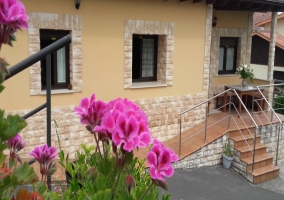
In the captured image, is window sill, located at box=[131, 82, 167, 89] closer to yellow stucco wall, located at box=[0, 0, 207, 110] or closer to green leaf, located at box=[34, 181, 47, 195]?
yellow stucco wall, located at box=[0, 0, 207, 110]

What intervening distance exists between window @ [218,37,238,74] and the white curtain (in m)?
5.64

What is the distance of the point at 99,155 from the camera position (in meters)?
1.58

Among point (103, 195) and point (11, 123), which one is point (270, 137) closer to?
point (103, 195)

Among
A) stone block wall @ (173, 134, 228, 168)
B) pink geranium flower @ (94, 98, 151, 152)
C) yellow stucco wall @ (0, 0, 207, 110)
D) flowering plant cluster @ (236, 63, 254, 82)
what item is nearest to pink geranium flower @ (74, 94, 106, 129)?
pink geranium flower @ (94, 98, 151, 152)

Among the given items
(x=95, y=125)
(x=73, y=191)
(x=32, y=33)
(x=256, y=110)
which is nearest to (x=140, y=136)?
(x=95, y=125)

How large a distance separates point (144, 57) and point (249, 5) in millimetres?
3472

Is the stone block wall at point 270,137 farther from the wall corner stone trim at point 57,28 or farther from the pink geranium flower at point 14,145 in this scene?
the pink geranium flower at point 14,145

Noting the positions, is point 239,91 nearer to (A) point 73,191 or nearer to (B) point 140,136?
(A) point 73,191

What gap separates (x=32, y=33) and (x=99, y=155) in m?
6.14

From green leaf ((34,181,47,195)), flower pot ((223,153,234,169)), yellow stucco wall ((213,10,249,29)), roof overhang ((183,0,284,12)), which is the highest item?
roof overhang ((183,0,284,12))

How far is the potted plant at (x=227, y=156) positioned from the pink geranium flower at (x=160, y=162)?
7.81 metres

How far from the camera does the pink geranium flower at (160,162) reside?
52.9 inches

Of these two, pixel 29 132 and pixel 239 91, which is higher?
pixel 239 91

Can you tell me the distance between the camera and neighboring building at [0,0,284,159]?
7.31 metres
